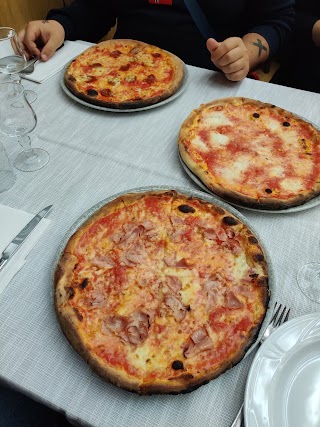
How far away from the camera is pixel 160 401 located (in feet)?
2.68

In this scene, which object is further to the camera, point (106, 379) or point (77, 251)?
point (77, 251)

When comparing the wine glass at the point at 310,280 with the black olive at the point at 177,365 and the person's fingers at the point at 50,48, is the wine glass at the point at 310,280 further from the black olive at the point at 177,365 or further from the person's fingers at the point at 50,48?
the person's fingers at the point at 50,48

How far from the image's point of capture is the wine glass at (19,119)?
4.05 ft

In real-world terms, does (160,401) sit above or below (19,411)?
above

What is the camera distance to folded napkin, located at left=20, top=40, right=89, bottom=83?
5.65 feet

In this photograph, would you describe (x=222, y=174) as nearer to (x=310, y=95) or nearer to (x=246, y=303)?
(x=246, y=303)

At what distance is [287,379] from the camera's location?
808 mm

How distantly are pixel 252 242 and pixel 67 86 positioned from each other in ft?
3.51

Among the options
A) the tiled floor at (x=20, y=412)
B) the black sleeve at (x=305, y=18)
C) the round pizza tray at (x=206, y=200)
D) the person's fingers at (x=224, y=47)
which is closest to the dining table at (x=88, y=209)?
the round pizza tray at (x=206, y=200)

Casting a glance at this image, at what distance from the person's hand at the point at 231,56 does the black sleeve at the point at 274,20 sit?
32cm

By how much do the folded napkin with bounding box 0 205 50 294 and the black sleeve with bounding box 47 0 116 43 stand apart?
48.4 inches

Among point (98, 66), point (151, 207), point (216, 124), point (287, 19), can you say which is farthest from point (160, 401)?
point (287, 19)

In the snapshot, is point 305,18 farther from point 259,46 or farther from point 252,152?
point 252,152

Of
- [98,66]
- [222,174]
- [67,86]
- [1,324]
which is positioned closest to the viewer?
[1,324]
